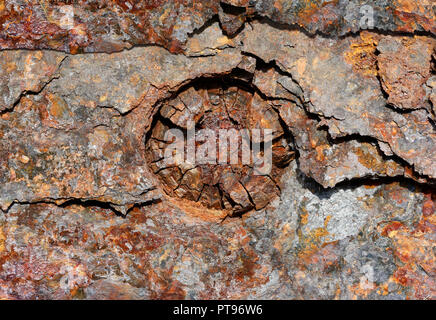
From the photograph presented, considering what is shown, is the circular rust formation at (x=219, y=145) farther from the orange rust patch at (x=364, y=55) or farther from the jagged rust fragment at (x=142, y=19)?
the orange rust patch at (x=364, y=55)

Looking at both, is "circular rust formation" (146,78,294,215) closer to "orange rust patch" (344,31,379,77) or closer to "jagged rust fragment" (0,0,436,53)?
"jagged rust fragment" (0,0,436,53)

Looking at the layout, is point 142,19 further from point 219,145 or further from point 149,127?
point 219,145

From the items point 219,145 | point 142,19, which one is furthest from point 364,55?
point 142,19

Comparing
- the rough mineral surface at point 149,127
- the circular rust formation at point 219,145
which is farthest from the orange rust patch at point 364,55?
the circular rust formation at point 219,145

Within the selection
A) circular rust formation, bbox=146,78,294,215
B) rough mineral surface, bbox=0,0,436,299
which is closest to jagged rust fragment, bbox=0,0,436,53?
rough mineral surface, bbox=0,0,436,299

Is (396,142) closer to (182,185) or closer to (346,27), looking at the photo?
(346,27)
